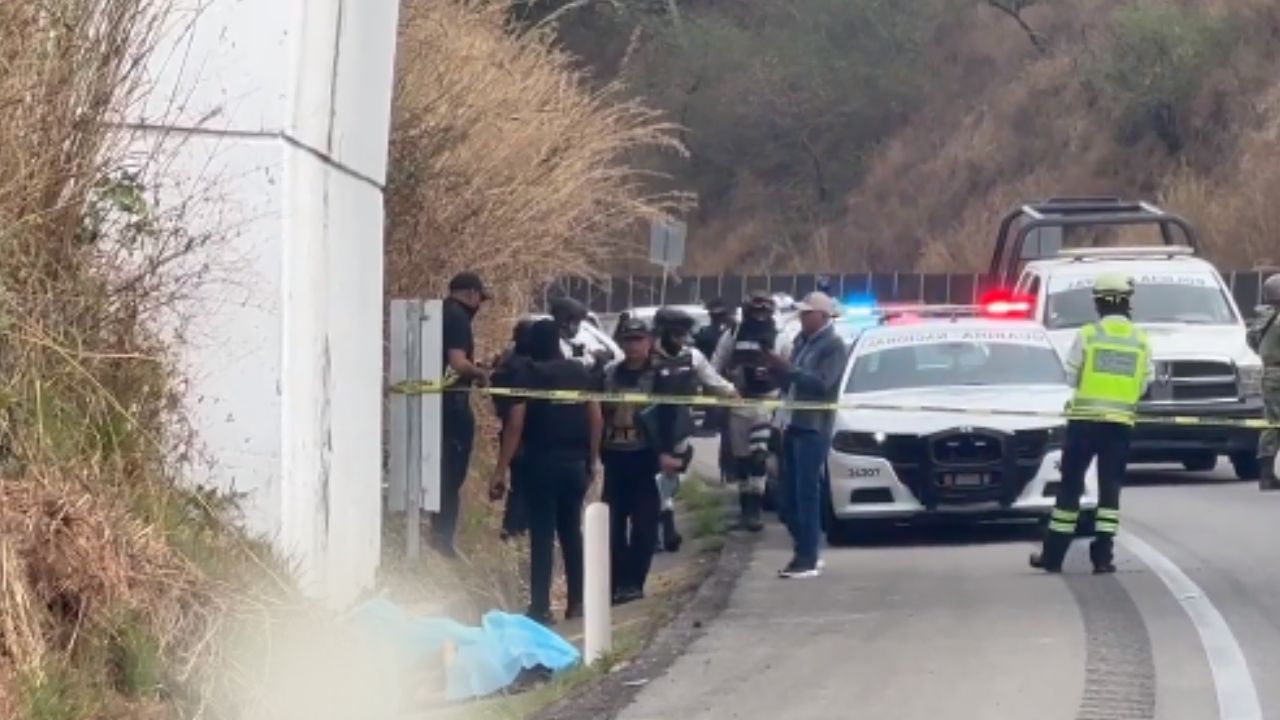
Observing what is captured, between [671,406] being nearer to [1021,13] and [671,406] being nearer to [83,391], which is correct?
[83,391]

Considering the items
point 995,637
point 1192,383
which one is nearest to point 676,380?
point 995,637

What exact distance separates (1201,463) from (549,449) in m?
10.8

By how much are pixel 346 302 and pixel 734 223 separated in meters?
56.0

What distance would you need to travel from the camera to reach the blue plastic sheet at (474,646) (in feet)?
39.2

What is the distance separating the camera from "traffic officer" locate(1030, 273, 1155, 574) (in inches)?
608

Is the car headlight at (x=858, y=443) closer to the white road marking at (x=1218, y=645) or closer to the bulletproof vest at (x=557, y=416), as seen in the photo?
the white road marking at (x=1218, y=645)

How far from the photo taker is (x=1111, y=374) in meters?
15.5

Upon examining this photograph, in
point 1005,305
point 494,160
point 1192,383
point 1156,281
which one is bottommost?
point 1192,383

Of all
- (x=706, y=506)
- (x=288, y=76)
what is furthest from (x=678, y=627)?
(x=706, y=506)

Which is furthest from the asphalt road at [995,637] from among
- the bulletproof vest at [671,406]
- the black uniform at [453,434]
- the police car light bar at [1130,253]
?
the police car light bar at [1130,253]

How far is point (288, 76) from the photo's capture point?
463 inches

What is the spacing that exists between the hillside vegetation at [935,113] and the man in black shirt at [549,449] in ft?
100

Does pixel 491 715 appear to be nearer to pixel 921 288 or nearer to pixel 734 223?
pixel 921 288

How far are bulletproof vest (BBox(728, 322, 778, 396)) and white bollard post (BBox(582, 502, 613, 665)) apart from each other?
6565 mm
